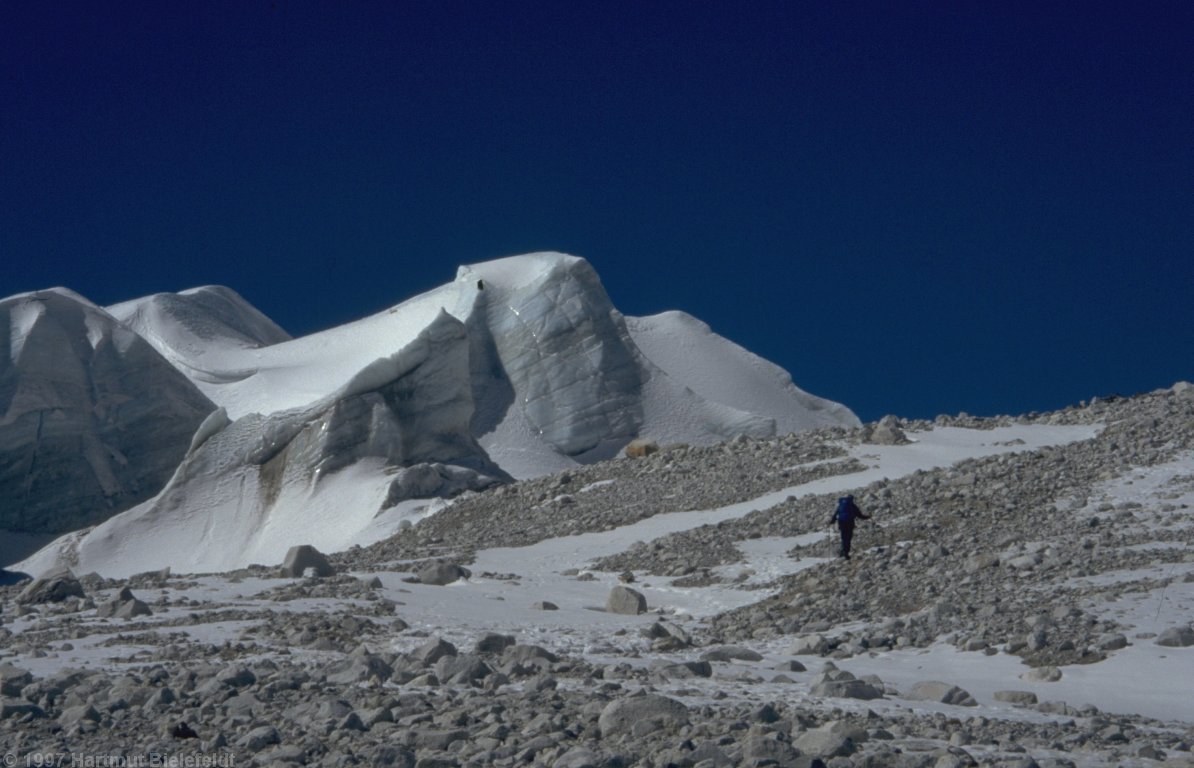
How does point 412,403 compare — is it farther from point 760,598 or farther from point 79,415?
point 760,598

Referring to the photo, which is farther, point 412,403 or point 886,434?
point 412,403

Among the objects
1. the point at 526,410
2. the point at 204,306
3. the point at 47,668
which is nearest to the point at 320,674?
the point at 47,668

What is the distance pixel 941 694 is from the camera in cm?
970

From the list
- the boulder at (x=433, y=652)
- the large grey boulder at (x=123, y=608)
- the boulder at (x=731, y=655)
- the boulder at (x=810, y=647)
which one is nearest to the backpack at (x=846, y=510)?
the boulder at (x=810, y=647)

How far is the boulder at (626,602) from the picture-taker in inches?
608

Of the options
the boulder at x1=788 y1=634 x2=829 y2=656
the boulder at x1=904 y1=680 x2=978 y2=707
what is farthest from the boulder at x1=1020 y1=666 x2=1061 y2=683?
the boulder at x1=788 y1=634 x2=829 y2=656

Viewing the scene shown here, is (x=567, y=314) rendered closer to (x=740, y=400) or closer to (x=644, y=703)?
(x=740, y=400)

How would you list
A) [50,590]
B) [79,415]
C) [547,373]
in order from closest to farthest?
[50,590] → [79,415] → [547,373]

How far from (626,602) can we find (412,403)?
68.9 feet

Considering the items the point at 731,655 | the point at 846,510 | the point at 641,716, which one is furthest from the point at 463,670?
the point at 846,510

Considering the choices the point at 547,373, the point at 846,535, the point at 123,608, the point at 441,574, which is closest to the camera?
the point at 123,608

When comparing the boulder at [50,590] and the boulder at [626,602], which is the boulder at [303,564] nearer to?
the boulder at [50,590]

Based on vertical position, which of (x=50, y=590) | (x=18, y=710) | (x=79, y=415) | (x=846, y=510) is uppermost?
(x=79, y=415)

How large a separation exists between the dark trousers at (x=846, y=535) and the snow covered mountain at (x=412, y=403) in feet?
41.8
